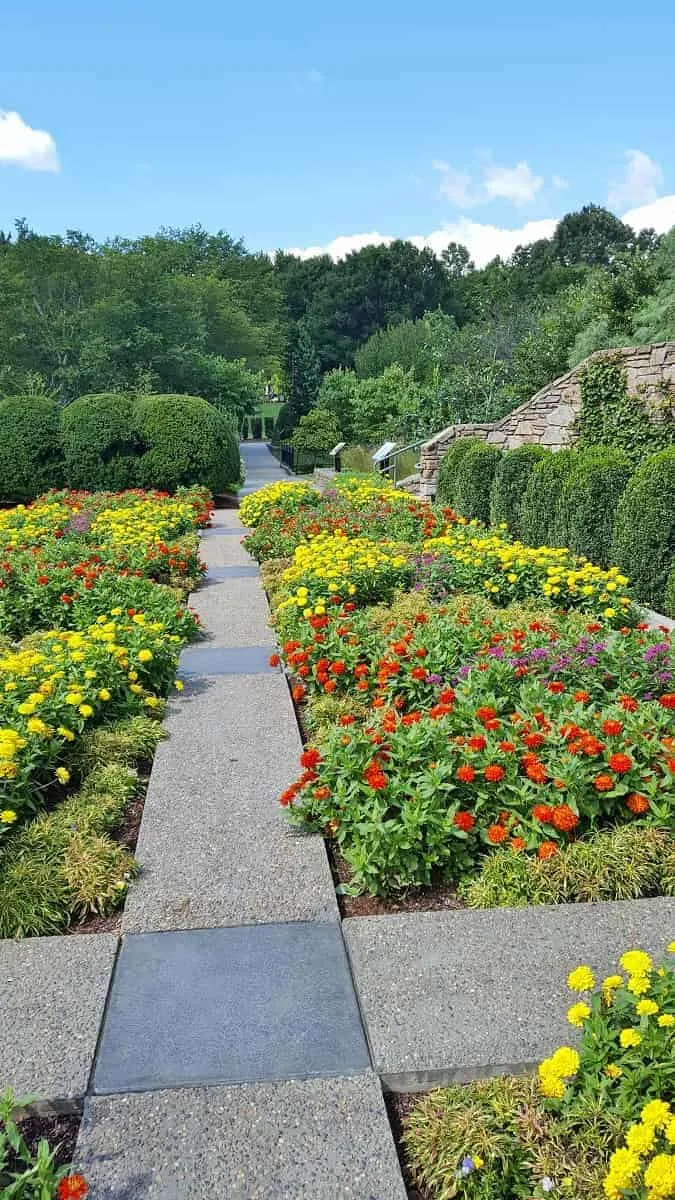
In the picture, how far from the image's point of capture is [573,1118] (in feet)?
5.85

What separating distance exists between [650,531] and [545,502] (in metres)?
1.98

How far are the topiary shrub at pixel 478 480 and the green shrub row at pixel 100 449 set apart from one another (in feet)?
20.0

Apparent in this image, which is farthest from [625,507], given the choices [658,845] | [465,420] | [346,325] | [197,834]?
[346,325]

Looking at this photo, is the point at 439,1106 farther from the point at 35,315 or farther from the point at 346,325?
the point at 346,325

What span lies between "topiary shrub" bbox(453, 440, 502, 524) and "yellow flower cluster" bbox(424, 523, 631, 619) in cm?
377

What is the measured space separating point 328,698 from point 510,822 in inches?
64.2

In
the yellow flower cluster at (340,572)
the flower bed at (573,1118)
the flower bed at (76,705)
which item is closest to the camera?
the flower bed at (573,1118)

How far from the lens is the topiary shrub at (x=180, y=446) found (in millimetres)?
15344

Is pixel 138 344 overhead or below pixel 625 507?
overhead

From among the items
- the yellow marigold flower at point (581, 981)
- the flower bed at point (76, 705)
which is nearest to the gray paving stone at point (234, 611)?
the flower bed at point (76, 705)

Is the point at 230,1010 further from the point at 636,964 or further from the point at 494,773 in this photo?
the point at 494,773

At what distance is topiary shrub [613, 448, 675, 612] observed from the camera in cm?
676

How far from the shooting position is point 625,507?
23.5 feet

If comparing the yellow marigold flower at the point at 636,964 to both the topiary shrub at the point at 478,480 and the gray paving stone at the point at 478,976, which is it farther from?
the topiary shrub at the point at 478,480
